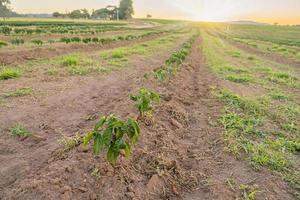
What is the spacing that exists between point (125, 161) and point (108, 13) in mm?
108585

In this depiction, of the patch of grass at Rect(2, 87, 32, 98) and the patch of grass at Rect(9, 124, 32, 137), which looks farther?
→ the patch of grass at Rect(2, 87, 32, 98)

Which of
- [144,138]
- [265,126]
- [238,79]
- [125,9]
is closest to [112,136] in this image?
[144,138]

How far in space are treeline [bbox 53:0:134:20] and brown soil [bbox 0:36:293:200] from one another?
9681 cm

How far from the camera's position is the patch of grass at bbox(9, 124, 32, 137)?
4.69 meters

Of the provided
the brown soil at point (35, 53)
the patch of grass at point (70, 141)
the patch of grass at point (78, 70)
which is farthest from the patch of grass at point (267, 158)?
the brown soil at point (35, 53)

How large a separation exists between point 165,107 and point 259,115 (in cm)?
219

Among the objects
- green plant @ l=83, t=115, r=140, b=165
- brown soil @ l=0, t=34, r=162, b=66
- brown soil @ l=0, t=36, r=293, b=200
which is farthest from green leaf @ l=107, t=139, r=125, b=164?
brown soil @ l=0, t=34, r=162, b=66

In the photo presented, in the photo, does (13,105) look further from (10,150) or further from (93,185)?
(93,185)

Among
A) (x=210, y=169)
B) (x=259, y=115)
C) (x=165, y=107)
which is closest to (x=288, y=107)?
(x=259, y=115)

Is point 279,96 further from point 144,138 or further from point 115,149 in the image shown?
point 115,149

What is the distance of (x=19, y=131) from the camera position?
4.77 metres

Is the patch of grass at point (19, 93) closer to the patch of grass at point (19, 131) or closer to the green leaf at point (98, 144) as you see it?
the patch of grass at point (19, 131)

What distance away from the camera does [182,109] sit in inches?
254

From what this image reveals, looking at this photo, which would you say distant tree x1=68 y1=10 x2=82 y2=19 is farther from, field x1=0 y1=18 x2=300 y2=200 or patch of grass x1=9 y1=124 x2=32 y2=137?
patch of grass x1=9 y1=124 x2=32 y2=137
